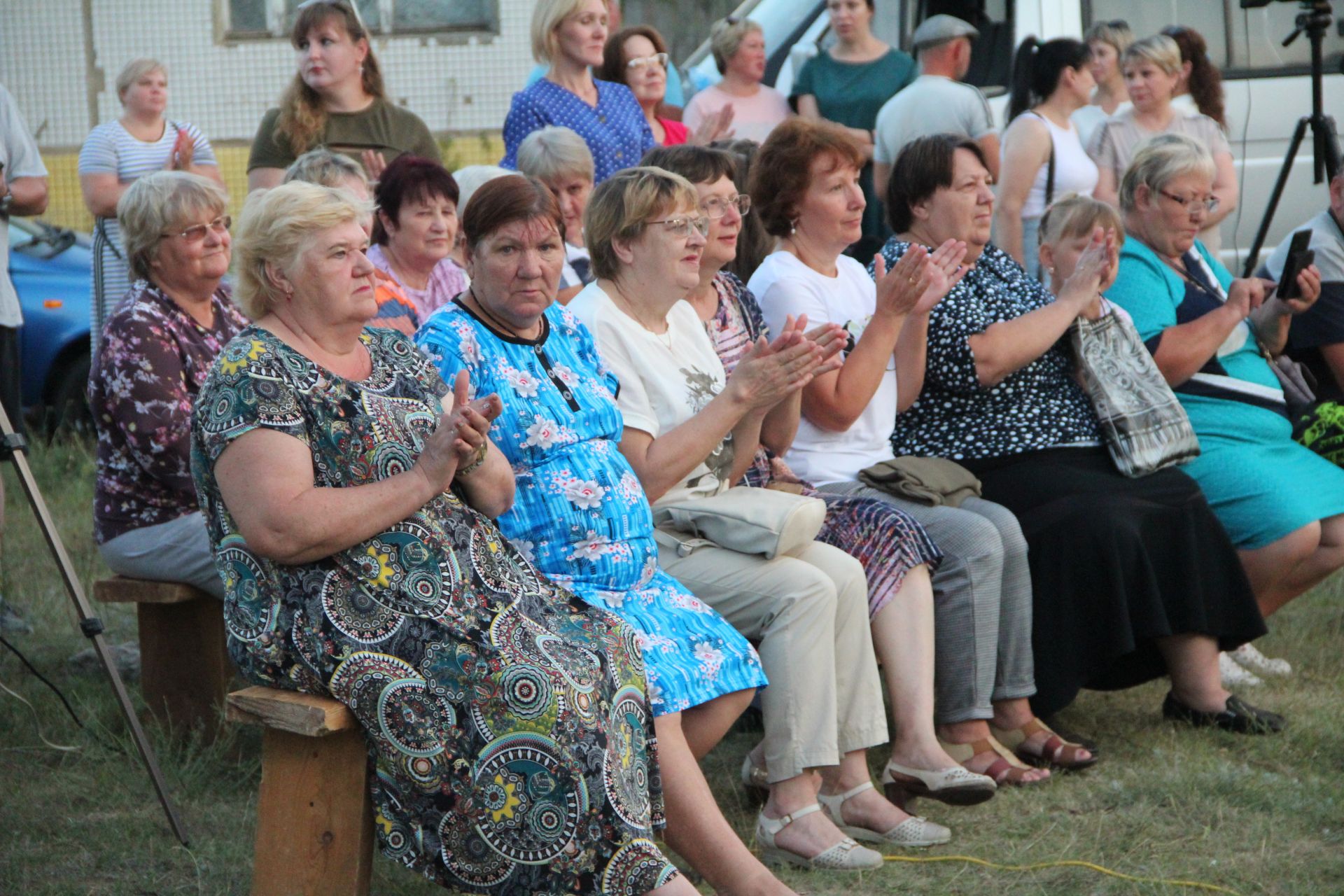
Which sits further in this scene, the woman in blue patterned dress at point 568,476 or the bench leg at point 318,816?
the woman in blue patterned dress at point 568,476

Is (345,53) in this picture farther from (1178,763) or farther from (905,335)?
(1178,763)

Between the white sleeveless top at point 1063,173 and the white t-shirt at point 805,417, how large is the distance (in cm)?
240

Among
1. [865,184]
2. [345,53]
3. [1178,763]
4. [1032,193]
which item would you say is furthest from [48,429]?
[1178,763]

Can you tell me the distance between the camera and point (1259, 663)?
4578 mm

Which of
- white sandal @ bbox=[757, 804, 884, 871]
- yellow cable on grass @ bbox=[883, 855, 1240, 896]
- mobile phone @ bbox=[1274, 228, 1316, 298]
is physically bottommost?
yellow cable on grass @ bbox=[883, 855, 1240, 896]

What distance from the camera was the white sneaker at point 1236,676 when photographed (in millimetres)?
4414

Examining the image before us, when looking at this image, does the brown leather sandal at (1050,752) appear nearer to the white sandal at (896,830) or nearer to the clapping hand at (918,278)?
the white sandal at (896,830)

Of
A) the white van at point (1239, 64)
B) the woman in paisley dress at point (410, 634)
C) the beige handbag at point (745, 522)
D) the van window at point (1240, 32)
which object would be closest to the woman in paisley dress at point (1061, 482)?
the beige handbag at point (745, 522)

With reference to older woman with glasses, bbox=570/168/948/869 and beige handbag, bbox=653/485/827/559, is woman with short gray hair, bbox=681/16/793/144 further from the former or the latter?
beige handbag, bbox=653/485/827/559

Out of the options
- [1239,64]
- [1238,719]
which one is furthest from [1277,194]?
[1238,719]

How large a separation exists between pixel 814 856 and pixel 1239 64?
17.9 ft

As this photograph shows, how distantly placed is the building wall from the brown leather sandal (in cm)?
848

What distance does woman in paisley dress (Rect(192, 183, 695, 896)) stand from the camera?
2568 mm

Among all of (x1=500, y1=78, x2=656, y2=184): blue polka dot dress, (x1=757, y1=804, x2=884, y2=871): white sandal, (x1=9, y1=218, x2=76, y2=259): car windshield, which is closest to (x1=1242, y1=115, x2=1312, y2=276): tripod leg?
(x1=500, y1=78, x2=656, y2=184): blue polka dot dress
